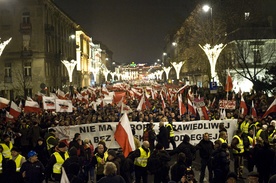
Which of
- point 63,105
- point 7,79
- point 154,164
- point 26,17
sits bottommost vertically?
point 154,164

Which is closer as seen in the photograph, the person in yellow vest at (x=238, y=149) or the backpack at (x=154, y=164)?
the backpack at (x=154, y=164)

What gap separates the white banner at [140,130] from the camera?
45.3ft

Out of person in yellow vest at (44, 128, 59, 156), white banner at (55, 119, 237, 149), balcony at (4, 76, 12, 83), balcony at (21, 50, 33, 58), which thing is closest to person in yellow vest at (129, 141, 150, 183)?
person in yellow vest at (44, 128, 59, 156)

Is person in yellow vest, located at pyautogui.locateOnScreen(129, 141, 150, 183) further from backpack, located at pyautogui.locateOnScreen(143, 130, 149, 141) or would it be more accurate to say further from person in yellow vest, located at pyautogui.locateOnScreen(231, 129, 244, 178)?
backpack, located at pyautogui.locateOnScreen(143, 130, 149, 141)

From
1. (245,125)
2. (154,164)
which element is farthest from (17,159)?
(245,125)

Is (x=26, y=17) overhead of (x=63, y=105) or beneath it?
overhead

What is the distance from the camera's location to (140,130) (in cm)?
1528

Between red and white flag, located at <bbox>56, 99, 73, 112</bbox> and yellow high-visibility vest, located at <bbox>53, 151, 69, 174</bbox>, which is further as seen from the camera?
red and white flag, located at <bbox>56, 99, 73, 112</bbox>

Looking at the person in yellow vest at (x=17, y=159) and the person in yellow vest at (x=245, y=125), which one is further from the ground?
the person in yellow vest at (x=245, y=125)

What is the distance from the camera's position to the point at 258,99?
2428 cm

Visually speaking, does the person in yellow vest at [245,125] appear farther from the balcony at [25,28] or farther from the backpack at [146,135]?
the balcony at [25,28]

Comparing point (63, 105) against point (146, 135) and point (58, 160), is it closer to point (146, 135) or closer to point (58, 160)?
point (146, 135)

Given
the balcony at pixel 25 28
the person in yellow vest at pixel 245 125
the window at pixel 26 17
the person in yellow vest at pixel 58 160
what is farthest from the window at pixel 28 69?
the person in yellow vest at pixel 58 160

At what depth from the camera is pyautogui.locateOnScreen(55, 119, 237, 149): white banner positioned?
13812 millimetres
